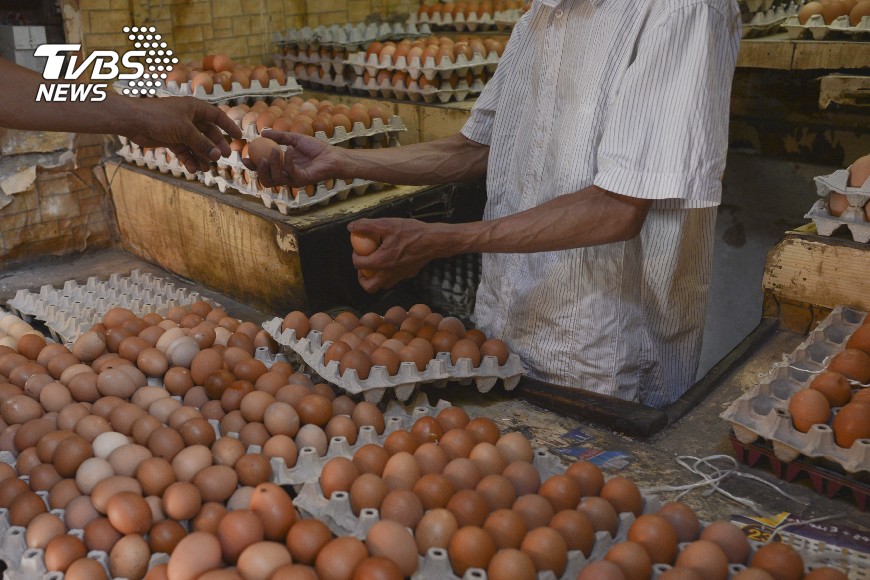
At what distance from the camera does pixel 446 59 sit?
12.9 ft

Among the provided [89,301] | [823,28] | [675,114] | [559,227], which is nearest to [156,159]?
[89,301]

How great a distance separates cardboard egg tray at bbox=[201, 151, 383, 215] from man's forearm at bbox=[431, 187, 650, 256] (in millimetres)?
1073

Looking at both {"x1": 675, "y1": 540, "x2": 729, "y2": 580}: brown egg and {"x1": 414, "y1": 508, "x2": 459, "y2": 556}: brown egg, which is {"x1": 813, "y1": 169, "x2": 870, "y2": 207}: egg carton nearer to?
{"x1": 675, "y1": 540, "x2": 729, "y2": 580}: brown egg

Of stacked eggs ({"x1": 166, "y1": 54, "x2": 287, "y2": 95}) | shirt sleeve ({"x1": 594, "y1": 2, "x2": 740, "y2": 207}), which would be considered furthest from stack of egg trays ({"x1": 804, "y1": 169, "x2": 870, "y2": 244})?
stacked eggs ({"x1": 166, "y1": 54, "x2": 287, "y2": 95})


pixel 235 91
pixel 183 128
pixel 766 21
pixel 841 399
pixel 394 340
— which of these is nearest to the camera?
pixel 841 399

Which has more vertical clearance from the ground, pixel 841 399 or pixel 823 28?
pixel 823 28

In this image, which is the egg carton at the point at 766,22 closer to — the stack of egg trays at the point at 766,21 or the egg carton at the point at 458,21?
the stack of egg trays at the point at 766,21

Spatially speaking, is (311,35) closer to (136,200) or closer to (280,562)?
(136,200)

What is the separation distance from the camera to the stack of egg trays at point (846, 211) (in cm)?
227

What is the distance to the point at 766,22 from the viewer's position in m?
4.64

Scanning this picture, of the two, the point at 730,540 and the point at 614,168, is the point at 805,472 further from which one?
the point at 614,168

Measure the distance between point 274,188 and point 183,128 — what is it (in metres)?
0.55

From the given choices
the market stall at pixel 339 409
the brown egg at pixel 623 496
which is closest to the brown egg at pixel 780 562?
the market stall at pixel 339 409

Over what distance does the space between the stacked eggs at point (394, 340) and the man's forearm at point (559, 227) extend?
267 millimetres
